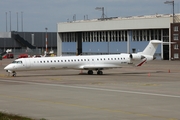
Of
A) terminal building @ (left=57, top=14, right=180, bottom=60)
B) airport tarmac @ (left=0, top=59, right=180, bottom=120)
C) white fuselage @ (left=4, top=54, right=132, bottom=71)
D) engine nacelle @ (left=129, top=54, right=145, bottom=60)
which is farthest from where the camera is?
terminal building @ (left=57, top=14, right=180, bottom=60)

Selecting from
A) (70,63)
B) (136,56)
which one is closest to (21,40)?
(70,63)

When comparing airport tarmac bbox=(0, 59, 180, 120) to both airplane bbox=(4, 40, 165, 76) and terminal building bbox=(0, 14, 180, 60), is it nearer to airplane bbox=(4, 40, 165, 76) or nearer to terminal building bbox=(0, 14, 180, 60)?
airplane bbox=(4, 40, 165, 76)

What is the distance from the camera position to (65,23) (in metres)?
119

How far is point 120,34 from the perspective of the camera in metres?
104

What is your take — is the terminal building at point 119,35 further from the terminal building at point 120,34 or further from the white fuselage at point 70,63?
the white fuselage at point 70,63

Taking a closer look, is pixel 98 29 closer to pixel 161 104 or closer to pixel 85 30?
pixel 85 30

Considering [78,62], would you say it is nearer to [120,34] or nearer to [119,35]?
[120,34]

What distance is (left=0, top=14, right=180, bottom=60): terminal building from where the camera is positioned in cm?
9238

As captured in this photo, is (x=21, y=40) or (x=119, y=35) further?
(x=21, y=40)

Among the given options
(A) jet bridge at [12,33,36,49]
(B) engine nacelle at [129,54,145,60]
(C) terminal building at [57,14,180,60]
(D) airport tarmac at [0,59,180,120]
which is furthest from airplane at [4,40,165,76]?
(A) jet bridge at [12,33,36,49]

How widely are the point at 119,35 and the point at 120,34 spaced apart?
38cm

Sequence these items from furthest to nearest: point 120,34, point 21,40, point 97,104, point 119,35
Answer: point 21,40 → point 119,35 → point 120,34 → point 97,104

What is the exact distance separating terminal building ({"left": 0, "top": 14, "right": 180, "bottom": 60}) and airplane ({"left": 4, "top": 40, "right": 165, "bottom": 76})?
41.5m

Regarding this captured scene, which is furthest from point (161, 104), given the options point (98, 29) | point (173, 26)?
point (98, 29)
